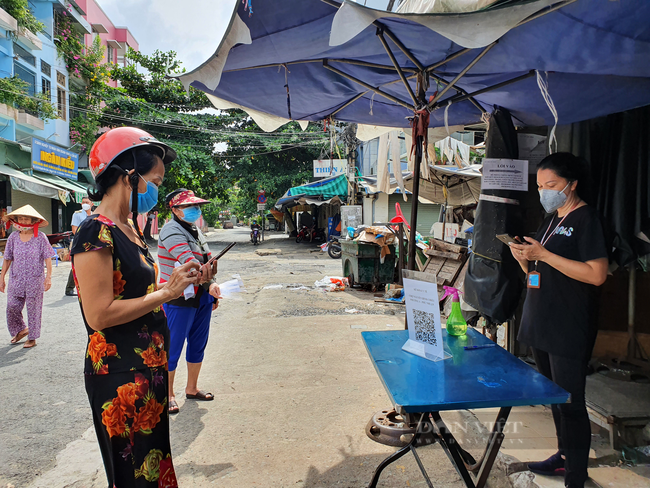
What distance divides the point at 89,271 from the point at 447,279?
4969 mm

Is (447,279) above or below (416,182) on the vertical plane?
below

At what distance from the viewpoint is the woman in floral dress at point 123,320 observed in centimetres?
162

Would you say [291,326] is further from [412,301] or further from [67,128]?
[67,128]

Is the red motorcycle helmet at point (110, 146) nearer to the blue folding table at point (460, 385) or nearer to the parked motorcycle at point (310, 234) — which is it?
the blue folding table at point (460, 385)

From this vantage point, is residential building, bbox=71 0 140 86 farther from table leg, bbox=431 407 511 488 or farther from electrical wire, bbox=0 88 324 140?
table leg, bbox=431 407 511 488

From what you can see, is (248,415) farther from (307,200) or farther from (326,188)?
(326,188)

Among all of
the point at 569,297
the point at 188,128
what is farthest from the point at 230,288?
the point at 188,128

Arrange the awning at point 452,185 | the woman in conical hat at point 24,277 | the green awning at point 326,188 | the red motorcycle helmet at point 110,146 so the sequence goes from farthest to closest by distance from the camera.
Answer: the green awning at point 326,188 < the awning at point 452,185 < the woman in conical hat at point 24,277 < the red motorcycle helmet at point 110,146

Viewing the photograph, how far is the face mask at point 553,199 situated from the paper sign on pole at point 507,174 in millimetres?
982

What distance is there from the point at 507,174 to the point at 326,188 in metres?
15.1

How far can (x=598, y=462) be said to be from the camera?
104 inches

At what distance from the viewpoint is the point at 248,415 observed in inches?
139

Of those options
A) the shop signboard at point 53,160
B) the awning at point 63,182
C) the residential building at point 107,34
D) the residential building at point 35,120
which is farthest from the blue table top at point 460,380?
the residential building at point 107,34

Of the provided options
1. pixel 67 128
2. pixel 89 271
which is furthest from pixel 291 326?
pixel 67 128
